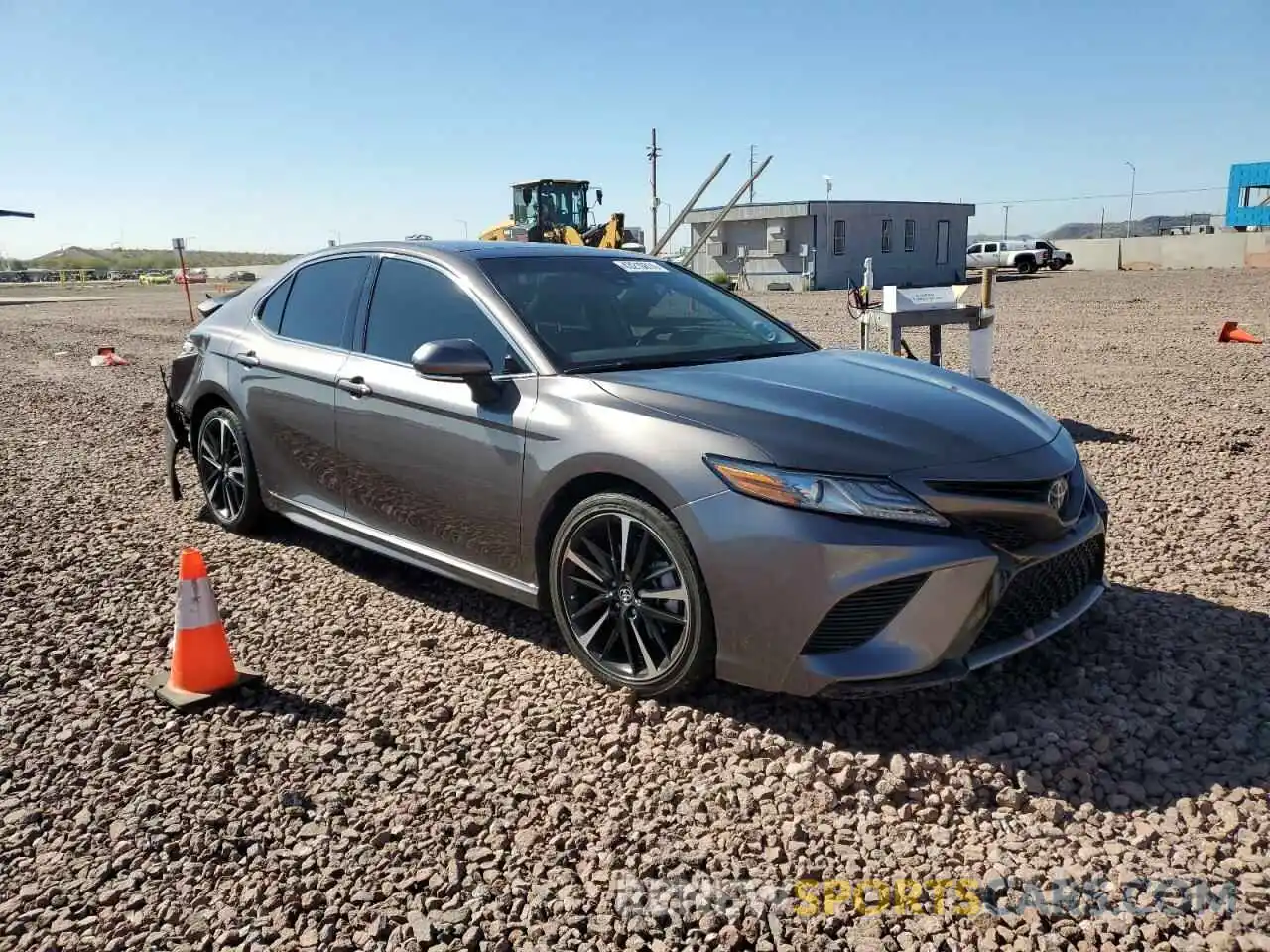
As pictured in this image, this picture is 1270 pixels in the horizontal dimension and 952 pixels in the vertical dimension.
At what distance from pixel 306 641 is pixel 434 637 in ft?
A: 1.79

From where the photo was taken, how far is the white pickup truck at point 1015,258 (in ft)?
156

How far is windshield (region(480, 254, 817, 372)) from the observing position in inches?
162

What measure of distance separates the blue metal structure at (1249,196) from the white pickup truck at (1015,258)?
738 inches

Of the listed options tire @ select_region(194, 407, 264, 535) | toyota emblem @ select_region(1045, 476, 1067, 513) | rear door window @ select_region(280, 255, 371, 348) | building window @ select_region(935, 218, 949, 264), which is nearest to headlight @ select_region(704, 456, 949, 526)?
toyota emblem @ select_region(1045, 476, 1067, 513)

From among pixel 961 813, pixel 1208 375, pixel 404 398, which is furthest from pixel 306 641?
pixel 1208 375

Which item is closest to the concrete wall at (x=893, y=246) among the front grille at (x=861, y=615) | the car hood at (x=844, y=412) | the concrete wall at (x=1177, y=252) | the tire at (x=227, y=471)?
the concrete wall at (x=1177, y=252)

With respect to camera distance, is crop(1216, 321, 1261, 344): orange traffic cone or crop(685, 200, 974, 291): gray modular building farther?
crop(685, 200, 974, 291): gray modular building

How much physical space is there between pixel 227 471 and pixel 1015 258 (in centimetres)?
4785

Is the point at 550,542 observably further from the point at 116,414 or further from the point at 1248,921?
the point at 116,414

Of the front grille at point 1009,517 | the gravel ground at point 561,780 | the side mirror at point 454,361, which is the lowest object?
the gravel ground at point 561,780

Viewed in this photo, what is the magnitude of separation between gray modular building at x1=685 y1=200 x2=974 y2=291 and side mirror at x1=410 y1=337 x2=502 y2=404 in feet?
128

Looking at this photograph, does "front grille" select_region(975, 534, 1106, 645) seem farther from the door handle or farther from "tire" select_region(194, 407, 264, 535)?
"tire" select_region(194, 407, 264, 535)

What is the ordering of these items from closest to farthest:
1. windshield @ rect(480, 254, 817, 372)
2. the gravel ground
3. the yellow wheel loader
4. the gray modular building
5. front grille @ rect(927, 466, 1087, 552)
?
the gravel ground < front grille @ rect(927, 466, 1087, 552) < windshield @ rect(480, 254, 817, 372) < the yellow wheel loader < the gray modular building

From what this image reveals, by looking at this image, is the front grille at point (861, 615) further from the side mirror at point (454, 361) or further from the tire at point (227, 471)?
the tire at point (227, 471)
